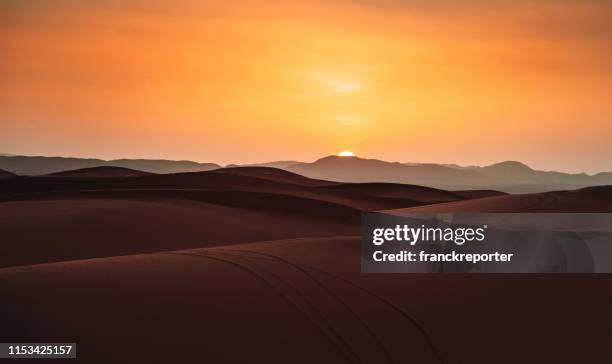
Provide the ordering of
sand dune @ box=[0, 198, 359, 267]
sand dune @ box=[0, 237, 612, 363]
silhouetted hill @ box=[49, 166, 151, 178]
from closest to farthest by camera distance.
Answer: sand dune @ box=[0, 237, 612, 363], sand dune @ box=[0, 198, 359, 267], silhouetted hill @ box=[49, 166, 151, 178]

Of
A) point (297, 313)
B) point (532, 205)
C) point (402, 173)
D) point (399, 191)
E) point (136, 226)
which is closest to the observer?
point (297, 313)

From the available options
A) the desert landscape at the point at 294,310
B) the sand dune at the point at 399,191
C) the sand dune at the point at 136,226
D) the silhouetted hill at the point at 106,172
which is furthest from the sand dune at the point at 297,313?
the silhouetted hill at the point at 106,172

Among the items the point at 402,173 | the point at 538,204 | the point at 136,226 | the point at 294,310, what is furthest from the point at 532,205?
the point at 402,173

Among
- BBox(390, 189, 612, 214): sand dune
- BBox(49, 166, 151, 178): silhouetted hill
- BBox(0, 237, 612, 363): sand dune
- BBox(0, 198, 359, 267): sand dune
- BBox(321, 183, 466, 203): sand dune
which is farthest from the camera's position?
BBox(49, 166, 151, 178): silhouetted hill

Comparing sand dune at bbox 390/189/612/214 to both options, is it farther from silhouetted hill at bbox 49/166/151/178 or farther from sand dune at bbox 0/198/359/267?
silhouetted hill at bbox 49/166/151/178

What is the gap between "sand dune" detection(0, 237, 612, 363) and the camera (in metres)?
4.45

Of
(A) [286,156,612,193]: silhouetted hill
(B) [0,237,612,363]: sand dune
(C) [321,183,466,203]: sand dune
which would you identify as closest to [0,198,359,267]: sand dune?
(B) [0,237,612,363]: sand dune

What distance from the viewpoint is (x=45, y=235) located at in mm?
10398

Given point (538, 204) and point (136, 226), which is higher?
point (538, 204)

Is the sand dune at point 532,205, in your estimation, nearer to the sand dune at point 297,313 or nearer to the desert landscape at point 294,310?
the desert landscape at point 294,310

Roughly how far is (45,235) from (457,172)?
119078 mm

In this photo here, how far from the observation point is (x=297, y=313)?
4945 mm

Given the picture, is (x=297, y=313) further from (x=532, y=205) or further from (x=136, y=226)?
(x=532, y=205)

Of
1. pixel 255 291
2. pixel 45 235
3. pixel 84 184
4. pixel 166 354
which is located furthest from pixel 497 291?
pixel 84 184
